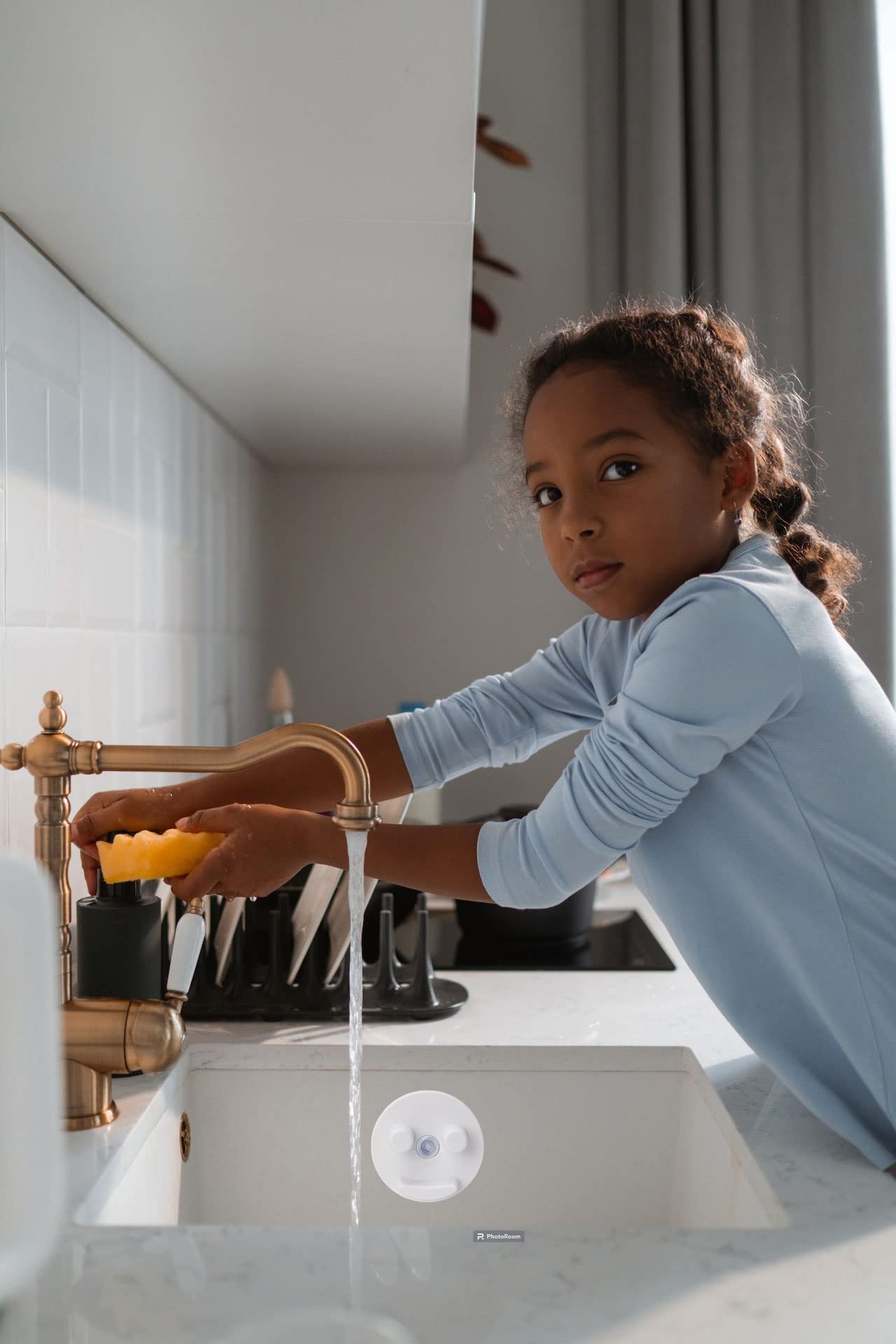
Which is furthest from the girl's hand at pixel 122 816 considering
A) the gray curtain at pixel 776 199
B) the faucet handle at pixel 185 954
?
the gray curtain at pixel 776 199

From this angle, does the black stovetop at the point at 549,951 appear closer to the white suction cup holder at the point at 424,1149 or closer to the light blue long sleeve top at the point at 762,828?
the white suction cup holder at the point at 424,1149

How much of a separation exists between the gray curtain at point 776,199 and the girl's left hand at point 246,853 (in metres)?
1.33

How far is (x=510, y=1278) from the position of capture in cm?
53

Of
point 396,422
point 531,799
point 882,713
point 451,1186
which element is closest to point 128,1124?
point 451,1186

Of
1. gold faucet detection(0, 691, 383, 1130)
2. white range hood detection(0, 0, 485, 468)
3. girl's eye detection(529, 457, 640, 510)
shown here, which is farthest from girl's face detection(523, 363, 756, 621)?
gold faucet detection(0, 691, 383, 1130)

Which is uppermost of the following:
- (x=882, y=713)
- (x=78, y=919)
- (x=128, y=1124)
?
(x=882, y=713)

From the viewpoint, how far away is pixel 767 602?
726 mm

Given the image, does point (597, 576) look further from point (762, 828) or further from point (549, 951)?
point (549, 951)

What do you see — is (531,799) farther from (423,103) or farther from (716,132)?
(423,103)

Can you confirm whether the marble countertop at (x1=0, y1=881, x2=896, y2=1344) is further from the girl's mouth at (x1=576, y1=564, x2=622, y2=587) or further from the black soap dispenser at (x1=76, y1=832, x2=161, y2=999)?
the girl's mouth at (x1=576, y1=564, x2=622, y2=587)

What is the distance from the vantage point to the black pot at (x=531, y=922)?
117cm

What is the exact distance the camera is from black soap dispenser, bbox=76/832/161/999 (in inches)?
30.1

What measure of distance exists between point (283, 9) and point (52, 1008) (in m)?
0.48

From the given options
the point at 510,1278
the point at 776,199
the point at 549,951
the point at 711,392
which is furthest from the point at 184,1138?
the point at 776,199
